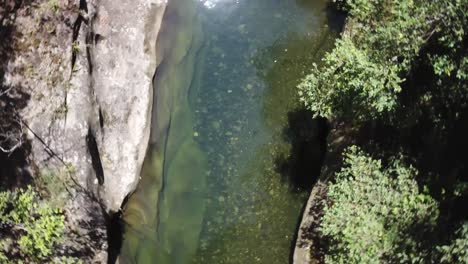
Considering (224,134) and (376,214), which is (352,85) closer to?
(376,214)

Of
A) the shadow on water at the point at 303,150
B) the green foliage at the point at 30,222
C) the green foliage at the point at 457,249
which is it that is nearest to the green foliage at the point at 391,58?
the shadow on water at the point at 303,150

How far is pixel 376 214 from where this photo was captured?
1108cm

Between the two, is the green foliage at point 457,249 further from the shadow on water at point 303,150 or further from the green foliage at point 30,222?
the green foliage at point 30,222

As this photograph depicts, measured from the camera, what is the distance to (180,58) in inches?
607

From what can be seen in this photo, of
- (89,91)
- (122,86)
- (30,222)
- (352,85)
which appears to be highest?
(122,86)

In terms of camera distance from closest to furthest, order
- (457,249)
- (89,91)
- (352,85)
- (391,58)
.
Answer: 1. (457,249)
2. (391,58)
3. (352,85)
4. (89,91)

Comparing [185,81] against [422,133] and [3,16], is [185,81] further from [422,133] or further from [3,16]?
[422,133]

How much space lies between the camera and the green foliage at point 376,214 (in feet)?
34.7

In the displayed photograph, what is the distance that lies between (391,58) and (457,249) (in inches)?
149

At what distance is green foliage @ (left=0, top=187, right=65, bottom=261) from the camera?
11.5 metres

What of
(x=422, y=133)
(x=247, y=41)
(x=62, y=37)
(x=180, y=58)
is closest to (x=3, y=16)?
(x=62, y=37)

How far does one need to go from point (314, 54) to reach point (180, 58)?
3.85 metres

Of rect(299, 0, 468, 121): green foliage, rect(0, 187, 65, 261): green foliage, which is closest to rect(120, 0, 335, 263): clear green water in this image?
rect(0, 187, 65, 261): green foliage

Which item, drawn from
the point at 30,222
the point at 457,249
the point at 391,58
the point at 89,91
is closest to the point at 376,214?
the point at 457,249
